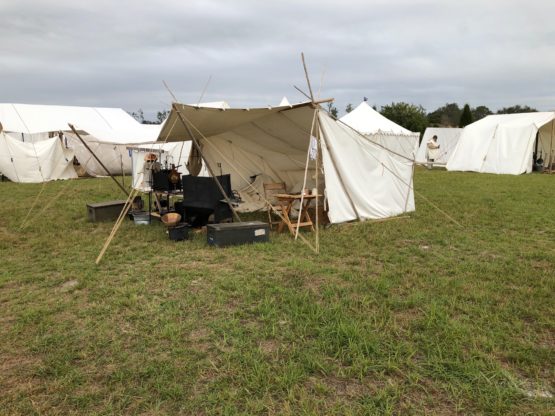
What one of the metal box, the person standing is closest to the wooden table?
the metal box

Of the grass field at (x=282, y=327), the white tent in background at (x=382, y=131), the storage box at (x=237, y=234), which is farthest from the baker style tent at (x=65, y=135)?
the grass field at (x=282, y=327)

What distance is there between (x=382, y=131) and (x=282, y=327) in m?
16.5

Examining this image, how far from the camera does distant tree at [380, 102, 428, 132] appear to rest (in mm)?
34656

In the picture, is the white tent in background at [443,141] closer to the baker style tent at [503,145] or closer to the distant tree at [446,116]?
the baker style tent at [503,145]

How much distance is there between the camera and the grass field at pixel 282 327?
2.21 metres

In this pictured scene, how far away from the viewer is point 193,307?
3.33 m

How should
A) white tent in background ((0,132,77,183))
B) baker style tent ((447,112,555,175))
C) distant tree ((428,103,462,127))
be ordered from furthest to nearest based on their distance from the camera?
distant tree ((428,103,462,127))
baker style tent ((447,112,555,175))
white tent in background ((0,132,77,183))

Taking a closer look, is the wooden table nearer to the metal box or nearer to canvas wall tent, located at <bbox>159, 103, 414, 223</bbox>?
canvas wall tent, located at <bbox>159, 103, 414, 223</bbox>

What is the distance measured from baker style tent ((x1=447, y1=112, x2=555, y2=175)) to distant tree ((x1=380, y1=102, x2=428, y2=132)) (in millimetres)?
17473

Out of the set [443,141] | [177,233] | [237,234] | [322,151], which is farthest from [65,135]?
[443,141]

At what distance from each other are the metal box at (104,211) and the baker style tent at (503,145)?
44.7 ft

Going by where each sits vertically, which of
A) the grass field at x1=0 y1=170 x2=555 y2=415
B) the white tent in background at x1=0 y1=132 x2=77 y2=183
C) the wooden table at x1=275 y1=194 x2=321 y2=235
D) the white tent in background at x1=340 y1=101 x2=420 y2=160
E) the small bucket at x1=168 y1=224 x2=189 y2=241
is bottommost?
the grass field at x1=0 y1=170 x2=555 y2=415

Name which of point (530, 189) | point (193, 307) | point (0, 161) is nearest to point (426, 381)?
point (193, 307)

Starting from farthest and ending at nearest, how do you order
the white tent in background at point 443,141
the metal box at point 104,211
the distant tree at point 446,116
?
the distant tree at point 446,116 < the white tent in background at point 443,141 < the metal box at point 104,211
